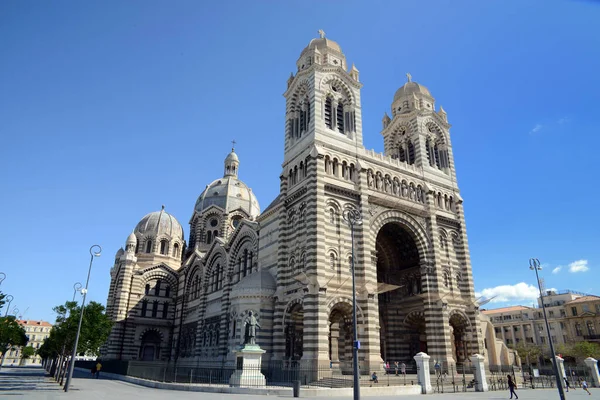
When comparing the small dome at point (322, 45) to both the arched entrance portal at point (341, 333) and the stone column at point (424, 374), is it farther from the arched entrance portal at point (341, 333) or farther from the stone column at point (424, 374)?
the stone column at point (424, 374)

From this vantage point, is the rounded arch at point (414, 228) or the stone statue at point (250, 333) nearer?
the stone statue at point (250, 333)

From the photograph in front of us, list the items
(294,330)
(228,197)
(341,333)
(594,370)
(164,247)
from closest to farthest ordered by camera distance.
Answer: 1. (294,330)
2. (341,333)
3. (594,370)
4. (164,247)
5. (228,197)

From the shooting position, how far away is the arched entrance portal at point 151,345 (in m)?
47.9

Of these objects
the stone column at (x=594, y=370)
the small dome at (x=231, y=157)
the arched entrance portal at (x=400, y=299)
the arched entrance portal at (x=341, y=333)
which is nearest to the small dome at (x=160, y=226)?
the small dome at (x=231, y=157)

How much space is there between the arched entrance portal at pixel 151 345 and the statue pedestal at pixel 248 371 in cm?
3162

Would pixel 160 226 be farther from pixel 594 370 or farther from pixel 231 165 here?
pixel 594 370

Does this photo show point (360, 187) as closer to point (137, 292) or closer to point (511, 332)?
point (137, 292)

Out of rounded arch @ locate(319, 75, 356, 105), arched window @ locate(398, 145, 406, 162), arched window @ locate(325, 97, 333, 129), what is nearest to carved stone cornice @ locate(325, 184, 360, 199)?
arched window @ locate(325, 97, 333, 129)

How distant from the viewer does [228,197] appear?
5534cm

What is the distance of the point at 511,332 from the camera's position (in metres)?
63.1

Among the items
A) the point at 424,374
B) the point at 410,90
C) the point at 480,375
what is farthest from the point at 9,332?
the point at 410,90

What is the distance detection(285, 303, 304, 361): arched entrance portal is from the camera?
27391 millimetres

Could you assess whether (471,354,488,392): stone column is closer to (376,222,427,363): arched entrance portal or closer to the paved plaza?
the paved plaza

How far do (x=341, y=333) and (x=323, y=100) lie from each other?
1756 cm
